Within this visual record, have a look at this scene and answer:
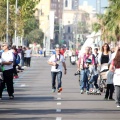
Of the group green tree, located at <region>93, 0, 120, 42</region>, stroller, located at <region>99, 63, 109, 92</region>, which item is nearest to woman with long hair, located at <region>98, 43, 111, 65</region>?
stroller, located at <region>99, 63, 109, 92</region>

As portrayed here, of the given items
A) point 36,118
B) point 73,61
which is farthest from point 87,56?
point 73,61

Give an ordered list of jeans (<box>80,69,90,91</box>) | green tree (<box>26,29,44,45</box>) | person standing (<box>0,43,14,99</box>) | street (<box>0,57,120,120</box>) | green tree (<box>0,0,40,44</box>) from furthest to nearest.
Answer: green tree (<box>26,29,44,45</box>) → green tree (<box>0,0,40,44</box>) → jeans (<box>80,69,90,91</box>) → person standing (<box>0,43,14,99</box>) → street (<box>0,57,120,120</box>)

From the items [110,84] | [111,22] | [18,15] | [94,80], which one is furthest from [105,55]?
[18,15]

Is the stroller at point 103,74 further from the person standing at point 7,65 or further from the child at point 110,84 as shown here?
the person standing at point 7,65

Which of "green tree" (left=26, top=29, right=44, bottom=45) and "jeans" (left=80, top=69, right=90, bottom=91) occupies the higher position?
"jeans" (left=80, top=69, right=90, bottom=91)

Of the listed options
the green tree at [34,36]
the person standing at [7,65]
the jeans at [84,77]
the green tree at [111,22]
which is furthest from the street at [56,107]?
the green tree at [34,36]

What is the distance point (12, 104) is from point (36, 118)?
427 cm

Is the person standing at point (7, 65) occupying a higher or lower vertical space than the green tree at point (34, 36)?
higher

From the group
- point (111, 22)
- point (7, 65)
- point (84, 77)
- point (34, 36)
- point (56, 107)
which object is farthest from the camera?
point (34, 36)

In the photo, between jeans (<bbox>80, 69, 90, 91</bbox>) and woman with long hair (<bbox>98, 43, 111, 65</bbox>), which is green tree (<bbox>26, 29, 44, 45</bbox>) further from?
woman with long hair (<bbox>98, 43, 111, 65</bbox>)

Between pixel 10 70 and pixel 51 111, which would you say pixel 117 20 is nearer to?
pixel 10 70

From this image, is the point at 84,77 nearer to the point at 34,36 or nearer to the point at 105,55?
the point at 105,55

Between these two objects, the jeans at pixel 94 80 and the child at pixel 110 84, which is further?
the jeans at pixel 94 80

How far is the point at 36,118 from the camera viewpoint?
57.9ft
